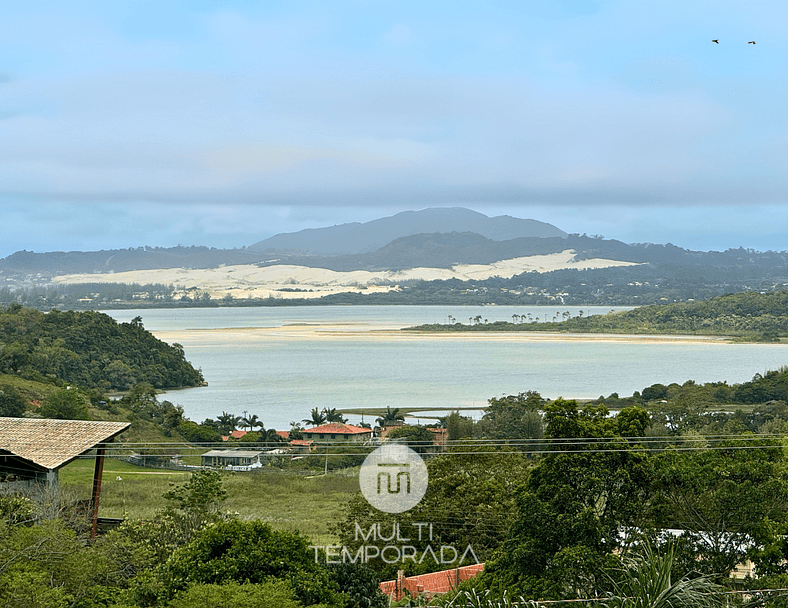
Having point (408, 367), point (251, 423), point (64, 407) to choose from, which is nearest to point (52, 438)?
point (64, 407)

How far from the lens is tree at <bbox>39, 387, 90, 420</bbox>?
46.8 meters

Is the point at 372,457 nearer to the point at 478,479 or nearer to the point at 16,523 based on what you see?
the point at 478,479

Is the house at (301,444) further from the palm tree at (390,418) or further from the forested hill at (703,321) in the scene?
the forested hill at (703,321)

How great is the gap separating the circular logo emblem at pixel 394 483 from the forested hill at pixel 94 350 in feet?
175

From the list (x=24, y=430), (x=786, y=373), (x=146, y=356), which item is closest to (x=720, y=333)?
(x=786, y=373)

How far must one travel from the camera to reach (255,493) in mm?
34719

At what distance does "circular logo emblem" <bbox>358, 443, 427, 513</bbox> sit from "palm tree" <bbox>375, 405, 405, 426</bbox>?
29966 mm

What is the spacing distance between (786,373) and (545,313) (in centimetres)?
12497

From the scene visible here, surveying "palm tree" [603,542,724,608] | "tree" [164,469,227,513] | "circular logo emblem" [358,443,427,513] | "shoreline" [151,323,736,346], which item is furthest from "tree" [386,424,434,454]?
"shoreline" [151,323,736,346]

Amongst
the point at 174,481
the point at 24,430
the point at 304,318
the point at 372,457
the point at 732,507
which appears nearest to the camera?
the point at 732,507

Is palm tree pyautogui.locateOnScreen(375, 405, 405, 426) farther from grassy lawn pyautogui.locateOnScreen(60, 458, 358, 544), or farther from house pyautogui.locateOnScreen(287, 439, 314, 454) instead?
grassy lawn pyautogui.locateOnScreen(60, 458, 358, 544)

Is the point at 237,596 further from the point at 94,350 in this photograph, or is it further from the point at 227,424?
the point at 94,350

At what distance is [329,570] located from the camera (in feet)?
40.4

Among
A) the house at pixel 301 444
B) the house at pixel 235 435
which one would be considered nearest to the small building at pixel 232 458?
the house at pixel 301 444
